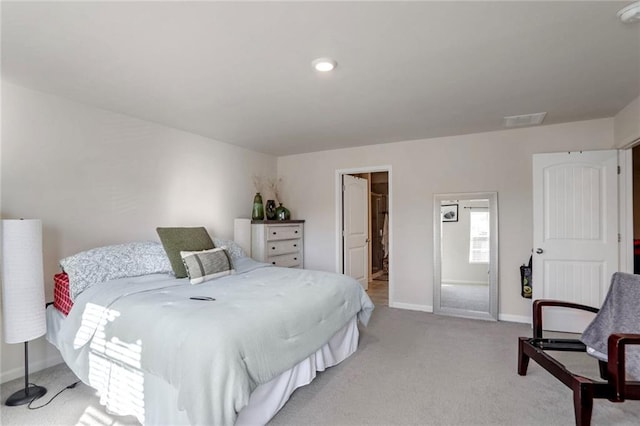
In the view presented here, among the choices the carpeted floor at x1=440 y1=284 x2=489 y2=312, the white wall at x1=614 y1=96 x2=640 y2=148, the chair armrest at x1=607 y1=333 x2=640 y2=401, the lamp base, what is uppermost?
the white wall at x1=614 y1=96 x2=640 y2=148

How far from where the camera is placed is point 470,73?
233cm

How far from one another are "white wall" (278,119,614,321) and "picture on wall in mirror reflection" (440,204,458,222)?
166mm

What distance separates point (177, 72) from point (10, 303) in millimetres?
1976

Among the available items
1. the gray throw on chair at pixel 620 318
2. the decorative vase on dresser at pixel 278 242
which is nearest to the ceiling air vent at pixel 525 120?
the gray throw on chair at pixel 620 318

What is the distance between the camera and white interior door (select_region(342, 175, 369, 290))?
5.11 meters

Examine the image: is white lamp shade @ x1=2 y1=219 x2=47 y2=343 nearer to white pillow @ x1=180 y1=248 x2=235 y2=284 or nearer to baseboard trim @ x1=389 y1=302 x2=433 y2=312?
white pillow @ x1=180 y1=248 x2=235 y2=284

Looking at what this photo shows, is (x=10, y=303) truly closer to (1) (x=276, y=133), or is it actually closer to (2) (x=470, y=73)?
(1) (x=276, y=133)

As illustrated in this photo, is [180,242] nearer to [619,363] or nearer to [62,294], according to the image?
[62,294]

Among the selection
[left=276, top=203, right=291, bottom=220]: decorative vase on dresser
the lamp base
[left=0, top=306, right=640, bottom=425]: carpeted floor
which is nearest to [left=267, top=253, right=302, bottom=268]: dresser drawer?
[left=276, top=203, right=291, bottom=220]: decorative vase on dresser

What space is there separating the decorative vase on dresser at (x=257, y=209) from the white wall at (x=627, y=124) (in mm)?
4222

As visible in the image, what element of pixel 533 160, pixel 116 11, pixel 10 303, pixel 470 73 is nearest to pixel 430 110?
pixel 470 73

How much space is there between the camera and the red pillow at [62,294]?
2438 mm

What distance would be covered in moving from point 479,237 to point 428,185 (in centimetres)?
93

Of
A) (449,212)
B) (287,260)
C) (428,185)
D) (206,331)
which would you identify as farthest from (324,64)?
(287,260)
